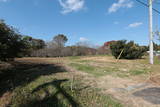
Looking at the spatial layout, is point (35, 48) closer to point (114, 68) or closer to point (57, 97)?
point (114, 68)

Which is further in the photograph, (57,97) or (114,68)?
(114,68)

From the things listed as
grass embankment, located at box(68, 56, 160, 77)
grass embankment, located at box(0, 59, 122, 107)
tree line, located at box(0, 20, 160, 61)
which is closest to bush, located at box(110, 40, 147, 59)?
tree line, located at box(0, 20, 160, 61)

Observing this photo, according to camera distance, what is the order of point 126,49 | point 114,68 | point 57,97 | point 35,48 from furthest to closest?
point 35,48 < point 126,49 < point 114,68 < point 57,97

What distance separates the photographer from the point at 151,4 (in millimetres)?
9516

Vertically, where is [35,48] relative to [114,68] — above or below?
above

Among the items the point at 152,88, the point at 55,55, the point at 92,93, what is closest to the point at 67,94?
the point at 92,93

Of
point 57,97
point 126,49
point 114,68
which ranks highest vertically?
point 126,49

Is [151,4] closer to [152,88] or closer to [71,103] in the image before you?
[152,88]

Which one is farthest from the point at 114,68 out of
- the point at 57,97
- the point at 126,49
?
the point at 126,49

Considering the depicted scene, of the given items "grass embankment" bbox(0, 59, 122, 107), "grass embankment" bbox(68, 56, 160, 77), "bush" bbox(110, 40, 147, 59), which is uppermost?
"bush" bbox(110, 40, 147, 59)

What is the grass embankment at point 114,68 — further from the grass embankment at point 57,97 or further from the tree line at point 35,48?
the tree line at point 35,48

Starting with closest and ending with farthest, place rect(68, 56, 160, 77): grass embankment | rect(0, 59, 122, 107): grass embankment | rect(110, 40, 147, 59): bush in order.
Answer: rect(0, 59, 122, 107): grass embankment → rect(68, 56, 160, 77): grass embankment → rect(110, 40, 147, 59): bush

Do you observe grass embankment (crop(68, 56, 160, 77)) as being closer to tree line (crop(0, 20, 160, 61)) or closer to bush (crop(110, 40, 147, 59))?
tree line (crop(0, 20, 160, 61))

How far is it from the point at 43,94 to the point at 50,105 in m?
0.67
